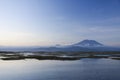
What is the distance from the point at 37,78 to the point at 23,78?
4.37 ft

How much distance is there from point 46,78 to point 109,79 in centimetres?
594

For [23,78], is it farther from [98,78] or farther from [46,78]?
[98,78]

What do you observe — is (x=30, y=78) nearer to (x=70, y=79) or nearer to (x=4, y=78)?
(x=4, y=78)

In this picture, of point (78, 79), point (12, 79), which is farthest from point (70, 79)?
point (12, 79)

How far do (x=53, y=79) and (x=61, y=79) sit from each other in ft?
2.49

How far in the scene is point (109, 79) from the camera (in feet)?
67.9

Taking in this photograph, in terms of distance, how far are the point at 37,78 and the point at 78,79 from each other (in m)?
3.95

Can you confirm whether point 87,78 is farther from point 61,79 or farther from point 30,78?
point 30,78

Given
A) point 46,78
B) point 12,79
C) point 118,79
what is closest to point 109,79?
point 118,79

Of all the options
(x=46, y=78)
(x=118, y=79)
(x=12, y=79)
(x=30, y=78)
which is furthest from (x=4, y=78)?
(x=118, y=79)

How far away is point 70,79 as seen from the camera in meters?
20.9

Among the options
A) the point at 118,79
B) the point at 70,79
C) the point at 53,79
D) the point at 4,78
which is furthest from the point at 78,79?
the point at 4,78

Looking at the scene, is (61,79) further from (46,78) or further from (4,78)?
(4,78)

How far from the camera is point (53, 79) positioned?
68.6ft
